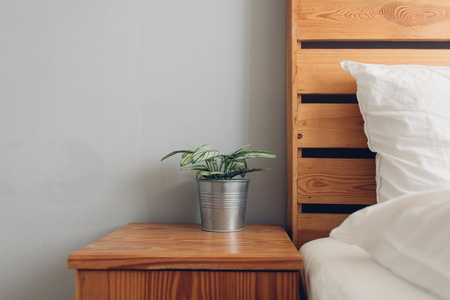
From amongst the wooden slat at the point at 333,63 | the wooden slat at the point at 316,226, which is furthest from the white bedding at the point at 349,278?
the wooden slat at the point at 333,63

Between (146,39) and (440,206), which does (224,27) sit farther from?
(440,206)

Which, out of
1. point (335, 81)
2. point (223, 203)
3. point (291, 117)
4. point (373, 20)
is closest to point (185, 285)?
point (223, 203)

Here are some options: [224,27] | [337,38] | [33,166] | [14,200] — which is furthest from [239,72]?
[14,200]

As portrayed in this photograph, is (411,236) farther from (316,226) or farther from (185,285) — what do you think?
(316,226)

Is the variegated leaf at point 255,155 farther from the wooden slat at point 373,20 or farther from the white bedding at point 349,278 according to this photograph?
the wooden slat at point 373,20

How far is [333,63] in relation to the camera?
1194 millimetres

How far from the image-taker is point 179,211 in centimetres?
129

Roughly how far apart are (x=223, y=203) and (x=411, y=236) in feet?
1.84

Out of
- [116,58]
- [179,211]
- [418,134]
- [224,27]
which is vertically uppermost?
[224,27]

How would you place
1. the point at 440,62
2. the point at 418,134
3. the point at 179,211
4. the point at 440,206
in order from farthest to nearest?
the point at 179,211 < the point at 440,62 < the point at 418,134 < the point at 440,206

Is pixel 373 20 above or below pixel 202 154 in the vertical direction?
above

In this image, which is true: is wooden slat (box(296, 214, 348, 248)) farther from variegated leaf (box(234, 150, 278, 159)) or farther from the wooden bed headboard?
variegated leaf (box(234, 150, 278, 159))

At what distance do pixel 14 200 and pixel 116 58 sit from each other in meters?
0.60

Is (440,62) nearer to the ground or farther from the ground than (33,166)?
farther from the ground
